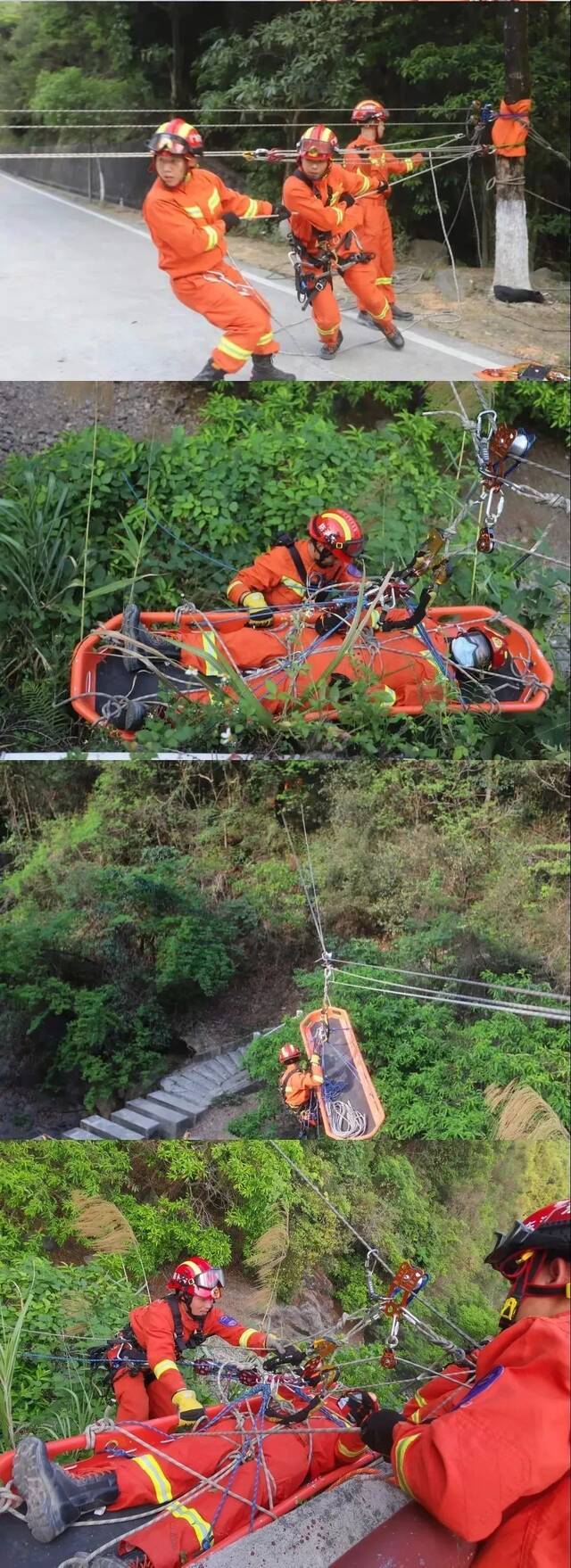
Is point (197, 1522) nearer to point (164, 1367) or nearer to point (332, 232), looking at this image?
point (164, 1367)

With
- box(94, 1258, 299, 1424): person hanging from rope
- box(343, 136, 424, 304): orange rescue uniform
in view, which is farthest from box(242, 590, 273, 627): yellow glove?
box(94, 1258, 299, 1424): person hanging from rope

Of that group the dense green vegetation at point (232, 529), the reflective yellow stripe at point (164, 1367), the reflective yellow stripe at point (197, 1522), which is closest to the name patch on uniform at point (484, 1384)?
the reflective yellow stripe at point (197, 1522)

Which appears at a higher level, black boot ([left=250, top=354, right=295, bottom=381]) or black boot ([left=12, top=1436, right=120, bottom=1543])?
black boot ([left=250, top=354, right=295, bottom=381])

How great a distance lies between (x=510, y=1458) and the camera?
1.84 meters

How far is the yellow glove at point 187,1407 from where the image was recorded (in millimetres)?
2539

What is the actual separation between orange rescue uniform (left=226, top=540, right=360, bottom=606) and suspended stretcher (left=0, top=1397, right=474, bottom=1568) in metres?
2.32

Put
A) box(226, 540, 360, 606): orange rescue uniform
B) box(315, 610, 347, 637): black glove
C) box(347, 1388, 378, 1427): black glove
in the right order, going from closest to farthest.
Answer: box(347, 1388, 378, 1427): black glove
box(315, 610, 347, 637): black glove
box(226, 540, 360, 606): orange rescue uniform

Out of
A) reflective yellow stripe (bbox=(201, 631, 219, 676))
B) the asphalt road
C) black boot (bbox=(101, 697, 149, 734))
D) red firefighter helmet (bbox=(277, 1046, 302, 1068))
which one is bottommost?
red firefighter helmet (bbox=(277, 1046, 302, 1068))

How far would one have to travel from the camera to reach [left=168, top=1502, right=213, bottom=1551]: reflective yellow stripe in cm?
228

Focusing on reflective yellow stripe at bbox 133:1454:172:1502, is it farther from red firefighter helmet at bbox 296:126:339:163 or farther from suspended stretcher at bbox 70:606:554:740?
red firefighter helmet at bbox 296:126:339:163

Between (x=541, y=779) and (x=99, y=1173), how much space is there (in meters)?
1.69

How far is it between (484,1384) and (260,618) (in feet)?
7.67

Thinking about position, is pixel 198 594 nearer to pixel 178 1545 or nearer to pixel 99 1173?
pixel 99 1173

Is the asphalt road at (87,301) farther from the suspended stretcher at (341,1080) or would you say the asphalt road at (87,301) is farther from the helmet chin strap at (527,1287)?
the helmet chin strap at (527,1287)
